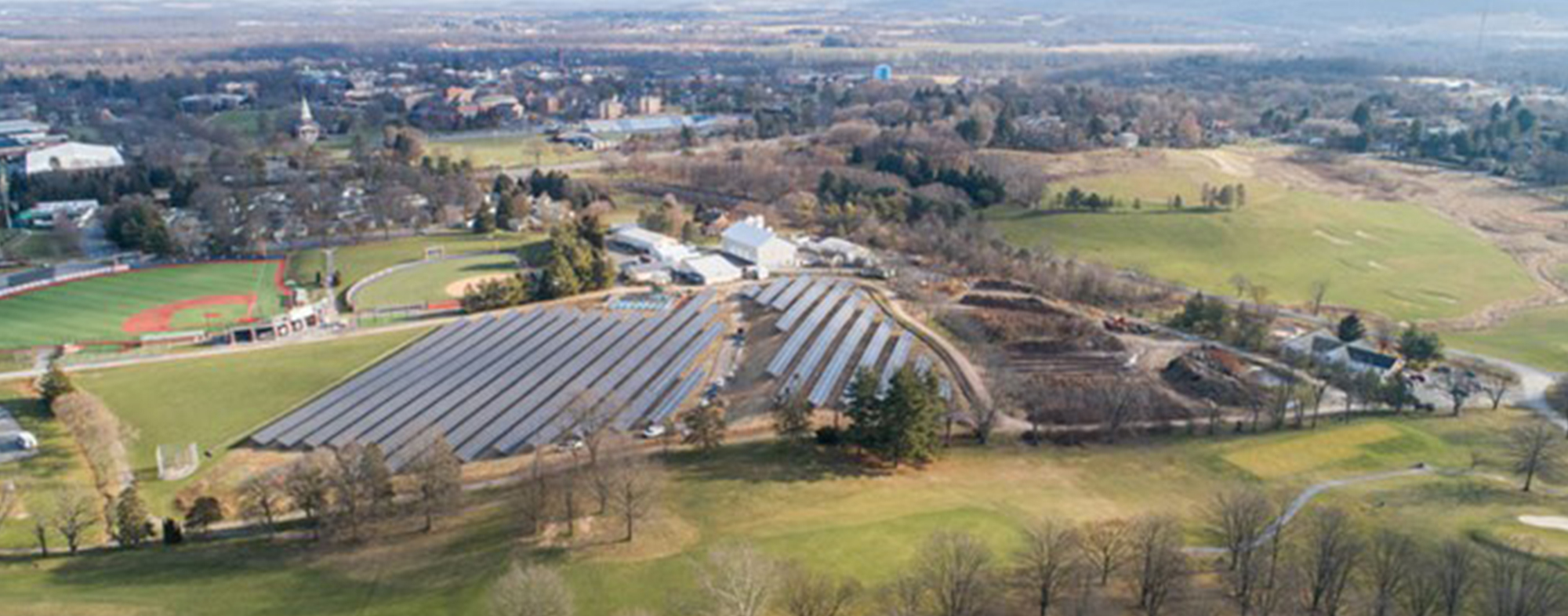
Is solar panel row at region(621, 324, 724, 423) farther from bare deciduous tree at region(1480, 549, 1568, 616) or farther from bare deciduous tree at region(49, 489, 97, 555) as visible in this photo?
bare deciduous tree at region(1480, 549, 1568, 616)

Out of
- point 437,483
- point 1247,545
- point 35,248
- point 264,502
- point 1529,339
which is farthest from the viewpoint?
point 35,248

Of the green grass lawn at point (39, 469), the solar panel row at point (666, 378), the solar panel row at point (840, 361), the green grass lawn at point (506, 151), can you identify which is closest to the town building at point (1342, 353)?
the solar panel row at point (840, 361)

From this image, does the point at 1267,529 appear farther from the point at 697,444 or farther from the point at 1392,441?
the point at 697,444

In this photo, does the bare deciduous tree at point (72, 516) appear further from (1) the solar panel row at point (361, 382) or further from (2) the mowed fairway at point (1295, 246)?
Result: (2) the mowed fairway at point (1295, 246)

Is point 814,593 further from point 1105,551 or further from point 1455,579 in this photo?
point 1455,579

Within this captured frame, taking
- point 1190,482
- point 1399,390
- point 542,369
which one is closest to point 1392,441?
point 1399,390

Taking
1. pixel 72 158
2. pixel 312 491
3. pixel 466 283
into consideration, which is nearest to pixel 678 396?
pixel 312 491
